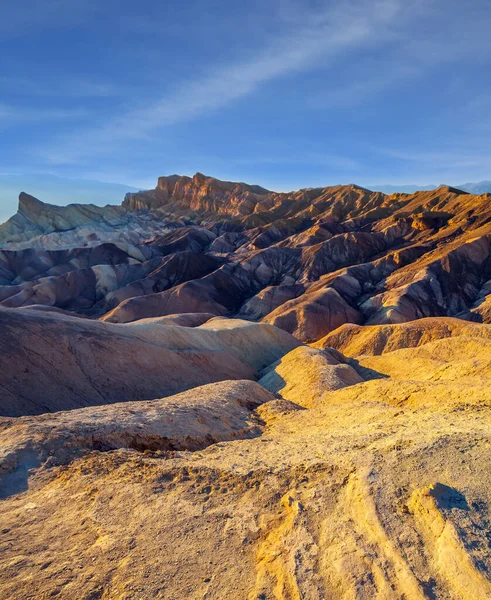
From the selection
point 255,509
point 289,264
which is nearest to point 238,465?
point 255,509

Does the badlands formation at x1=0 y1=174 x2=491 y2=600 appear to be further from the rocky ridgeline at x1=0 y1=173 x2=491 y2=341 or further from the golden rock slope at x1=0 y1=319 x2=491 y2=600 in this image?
the rocky ridgeline at x1=0 y1=173 x2=491 y2=341

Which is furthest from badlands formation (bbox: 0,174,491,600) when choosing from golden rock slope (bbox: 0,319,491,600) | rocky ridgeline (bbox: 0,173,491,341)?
rocky ridgeline (bbox: 0,173,491,341)

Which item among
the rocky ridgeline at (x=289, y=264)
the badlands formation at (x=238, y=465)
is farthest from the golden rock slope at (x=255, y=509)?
the rocky ridgeline at (x=289, y=264)

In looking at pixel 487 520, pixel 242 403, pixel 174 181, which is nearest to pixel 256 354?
pixel 242 403

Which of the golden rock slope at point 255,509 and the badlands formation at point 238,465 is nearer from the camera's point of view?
the golden rock slope at point 255,509

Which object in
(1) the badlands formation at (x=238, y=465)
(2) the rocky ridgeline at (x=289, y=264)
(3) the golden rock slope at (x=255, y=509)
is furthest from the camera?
(2) the rocky ridgeline at (x=289, y=264)

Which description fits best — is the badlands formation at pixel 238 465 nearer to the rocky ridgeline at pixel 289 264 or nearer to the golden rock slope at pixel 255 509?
the golden rock slope at pixel 255 509

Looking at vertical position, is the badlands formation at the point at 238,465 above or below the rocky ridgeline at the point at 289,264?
below

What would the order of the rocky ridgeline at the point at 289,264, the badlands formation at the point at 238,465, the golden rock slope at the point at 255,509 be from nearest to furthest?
the golden rock slope at the point at 255,509
the badlands formation at the point at 238,465
the rocky ridgeline at the point at 289,264

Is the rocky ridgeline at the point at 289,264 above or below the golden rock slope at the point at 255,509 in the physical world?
above

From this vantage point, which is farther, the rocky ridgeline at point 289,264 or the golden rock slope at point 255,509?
the rocky ridgeline at point 289,264
